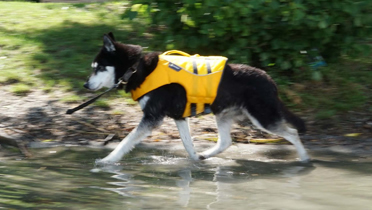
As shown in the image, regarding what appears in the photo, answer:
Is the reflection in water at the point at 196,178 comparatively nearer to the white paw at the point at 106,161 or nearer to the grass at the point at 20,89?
the white paw at the point at 106,161

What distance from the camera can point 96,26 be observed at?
1015 cm

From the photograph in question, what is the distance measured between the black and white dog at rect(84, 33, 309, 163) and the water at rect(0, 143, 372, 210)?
0.42m

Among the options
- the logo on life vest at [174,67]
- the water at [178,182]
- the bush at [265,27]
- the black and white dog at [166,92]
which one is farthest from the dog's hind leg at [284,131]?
the bush at [265,27]

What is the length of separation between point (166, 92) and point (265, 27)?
2.47m

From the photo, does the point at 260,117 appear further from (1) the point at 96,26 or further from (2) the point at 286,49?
(1) the point at 96,26

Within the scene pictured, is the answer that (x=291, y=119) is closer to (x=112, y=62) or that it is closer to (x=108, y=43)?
(x=112, y=62)

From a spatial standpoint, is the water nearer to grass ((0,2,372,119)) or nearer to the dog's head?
the dog's head

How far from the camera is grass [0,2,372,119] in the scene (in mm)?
7934

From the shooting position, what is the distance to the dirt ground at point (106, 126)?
23.0 feet

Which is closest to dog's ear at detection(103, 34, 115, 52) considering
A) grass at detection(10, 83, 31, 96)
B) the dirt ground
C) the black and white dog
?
the black and white dog

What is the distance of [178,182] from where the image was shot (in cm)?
530

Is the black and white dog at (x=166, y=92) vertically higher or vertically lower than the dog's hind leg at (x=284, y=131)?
higher

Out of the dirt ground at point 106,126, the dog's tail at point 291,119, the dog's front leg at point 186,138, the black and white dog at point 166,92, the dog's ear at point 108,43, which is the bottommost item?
the dirt ground at point 106,126

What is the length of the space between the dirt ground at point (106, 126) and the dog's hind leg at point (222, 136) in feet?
2.23
